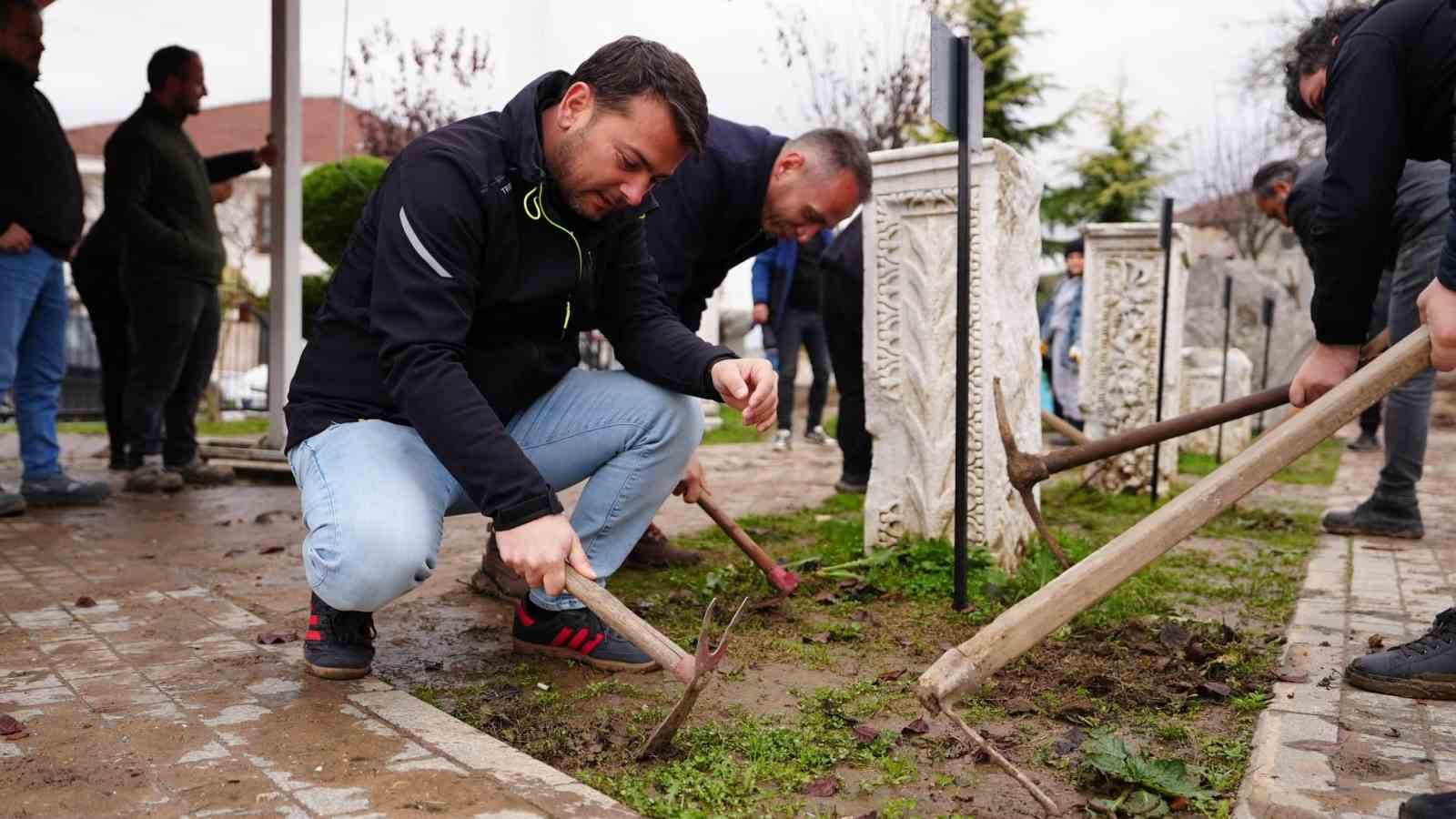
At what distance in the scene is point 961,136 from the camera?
3.73 metres

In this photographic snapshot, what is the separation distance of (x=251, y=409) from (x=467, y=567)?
456 inches

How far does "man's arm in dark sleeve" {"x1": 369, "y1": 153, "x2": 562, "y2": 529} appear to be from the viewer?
2479 mm

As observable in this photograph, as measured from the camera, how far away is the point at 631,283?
3316 mm

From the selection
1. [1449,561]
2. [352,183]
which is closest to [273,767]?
[1449,561]

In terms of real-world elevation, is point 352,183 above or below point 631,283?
above

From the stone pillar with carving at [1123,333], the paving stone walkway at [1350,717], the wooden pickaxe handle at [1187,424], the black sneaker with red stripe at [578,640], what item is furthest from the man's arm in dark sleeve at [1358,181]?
the stone pillar with carving at [1123,333]

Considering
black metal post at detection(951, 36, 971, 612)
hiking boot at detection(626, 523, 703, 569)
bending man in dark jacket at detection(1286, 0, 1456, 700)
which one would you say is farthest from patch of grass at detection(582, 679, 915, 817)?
hiking boot at detection(626, 523, 703, 569)

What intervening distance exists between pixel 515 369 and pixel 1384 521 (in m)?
4.26

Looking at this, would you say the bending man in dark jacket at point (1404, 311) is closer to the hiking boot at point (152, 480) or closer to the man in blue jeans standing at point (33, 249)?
the man in blue jeans standing at point (33, 249)

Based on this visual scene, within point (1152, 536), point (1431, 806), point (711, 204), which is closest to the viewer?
point (1431, 806)

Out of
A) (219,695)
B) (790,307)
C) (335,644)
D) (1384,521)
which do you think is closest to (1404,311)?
(1384,521)

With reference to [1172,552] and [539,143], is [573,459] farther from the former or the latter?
[1172,552]

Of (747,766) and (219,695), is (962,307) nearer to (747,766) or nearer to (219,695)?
(747,766)

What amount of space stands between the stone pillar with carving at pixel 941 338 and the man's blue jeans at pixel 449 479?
54.8 inches
